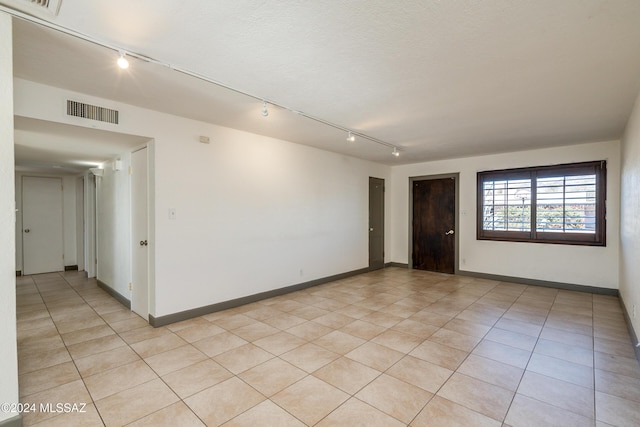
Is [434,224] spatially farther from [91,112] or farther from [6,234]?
[6,234]

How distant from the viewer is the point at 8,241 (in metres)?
1.90

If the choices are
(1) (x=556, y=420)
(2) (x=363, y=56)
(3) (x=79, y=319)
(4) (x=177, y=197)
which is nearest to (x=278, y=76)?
(2) (x=363, y=56)

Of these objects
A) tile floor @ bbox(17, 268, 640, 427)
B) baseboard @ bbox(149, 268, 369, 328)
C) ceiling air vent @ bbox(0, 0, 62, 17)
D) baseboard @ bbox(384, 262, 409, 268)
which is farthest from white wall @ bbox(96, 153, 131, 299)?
baseboard @ bbox(384, 262, 409, 268)

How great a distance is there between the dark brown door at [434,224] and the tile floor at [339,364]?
7.36 ft

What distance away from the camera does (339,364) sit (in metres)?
2.78

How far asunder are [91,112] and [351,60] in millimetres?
2783

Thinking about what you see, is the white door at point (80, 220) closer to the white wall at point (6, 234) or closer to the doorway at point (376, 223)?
the white wall at point (6, 234)

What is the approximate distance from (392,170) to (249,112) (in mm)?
5003

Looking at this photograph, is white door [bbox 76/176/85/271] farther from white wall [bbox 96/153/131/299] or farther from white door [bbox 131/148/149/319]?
white door [bbox 131/148/149/319]

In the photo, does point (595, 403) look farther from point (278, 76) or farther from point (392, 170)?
point (392, 170)

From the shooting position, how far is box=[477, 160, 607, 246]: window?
513cm

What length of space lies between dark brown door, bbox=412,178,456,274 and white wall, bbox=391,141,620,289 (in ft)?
0.68

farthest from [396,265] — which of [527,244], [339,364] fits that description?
[339,364]

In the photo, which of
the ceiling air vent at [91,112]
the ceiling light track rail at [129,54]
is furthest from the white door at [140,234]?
the ceiling light track rail at [129,54]
